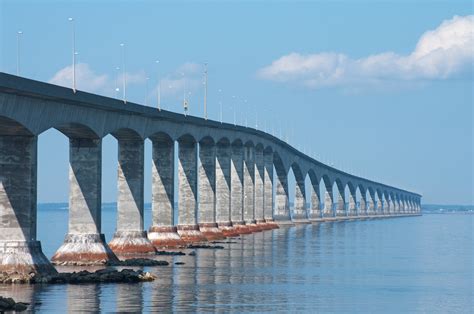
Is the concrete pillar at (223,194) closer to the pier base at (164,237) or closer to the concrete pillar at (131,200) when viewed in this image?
the pier base at (164,237)

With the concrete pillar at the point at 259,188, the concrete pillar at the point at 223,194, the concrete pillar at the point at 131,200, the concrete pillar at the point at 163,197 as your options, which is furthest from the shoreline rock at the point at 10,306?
the concrete pillar at the point at 259,188

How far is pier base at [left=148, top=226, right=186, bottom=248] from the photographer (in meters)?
106

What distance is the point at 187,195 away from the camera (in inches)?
4579

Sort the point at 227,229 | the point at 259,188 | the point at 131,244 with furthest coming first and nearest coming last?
the point at 259,188
the point at 227,229
the point at 131,244

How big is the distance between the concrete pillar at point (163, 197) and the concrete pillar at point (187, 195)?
8188 mm

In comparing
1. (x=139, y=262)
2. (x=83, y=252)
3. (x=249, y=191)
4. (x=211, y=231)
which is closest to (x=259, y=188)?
(x=249, y=191)

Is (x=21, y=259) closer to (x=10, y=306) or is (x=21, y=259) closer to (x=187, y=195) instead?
(x=10, y=306)

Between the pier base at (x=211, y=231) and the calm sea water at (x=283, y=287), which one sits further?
the pier base at (x=211, y=231)

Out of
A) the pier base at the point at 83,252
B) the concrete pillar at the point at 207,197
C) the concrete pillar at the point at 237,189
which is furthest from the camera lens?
the concrete pillar at the point at 237,189

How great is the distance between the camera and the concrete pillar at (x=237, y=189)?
14475 cm

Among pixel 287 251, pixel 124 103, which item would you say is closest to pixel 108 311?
pixel 124 103

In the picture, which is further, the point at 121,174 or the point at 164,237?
the point at 164,237

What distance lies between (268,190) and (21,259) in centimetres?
10913

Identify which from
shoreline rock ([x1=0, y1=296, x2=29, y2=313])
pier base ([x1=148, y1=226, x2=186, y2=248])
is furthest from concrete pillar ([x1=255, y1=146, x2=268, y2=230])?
shoreline rock ([x1=0, y1=296, x2=29, y2=313])
